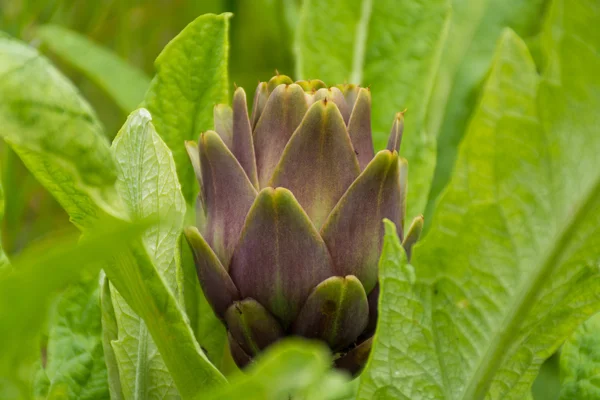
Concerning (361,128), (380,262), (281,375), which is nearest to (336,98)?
(361,128)

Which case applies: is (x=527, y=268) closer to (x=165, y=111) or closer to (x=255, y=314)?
(x=255, y=314)

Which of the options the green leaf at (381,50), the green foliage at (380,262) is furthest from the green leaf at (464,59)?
the green foliage at (380,262)

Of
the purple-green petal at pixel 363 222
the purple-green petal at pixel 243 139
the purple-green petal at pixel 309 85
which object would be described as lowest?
the purple-green petal at pixel 363 222

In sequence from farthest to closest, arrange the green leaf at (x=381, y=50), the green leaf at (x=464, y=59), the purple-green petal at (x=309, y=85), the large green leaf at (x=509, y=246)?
the green leaf at (x=464, y=59) → the green leaf at (x=381, y=50) → the purple-green petal at (x=309, y=85) → the large green leaf at (x=509, y=246)

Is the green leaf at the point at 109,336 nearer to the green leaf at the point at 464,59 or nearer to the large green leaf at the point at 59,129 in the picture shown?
the large green leaf at the point at 59,129

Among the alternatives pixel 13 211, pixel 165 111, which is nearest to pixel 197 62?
pixel 165 111

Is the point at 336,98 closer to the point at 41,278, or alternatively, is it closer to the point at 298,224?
the point at 298,224
